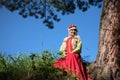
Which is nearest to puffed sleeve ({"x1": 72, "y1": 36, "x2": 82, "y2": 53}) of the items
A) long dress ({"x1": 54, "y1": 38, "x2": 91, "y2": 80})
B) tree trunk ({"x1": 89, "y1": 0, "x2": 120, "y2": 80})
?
long dress ({"x1": 54, "y1": 38, "x2": 91, "y2": 80})

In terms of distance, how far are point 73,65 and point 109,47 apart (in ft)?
3.19

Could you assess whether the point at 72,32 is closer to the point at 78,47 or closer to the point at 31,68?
the point at 78,47

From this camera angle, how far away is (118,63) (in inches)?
392

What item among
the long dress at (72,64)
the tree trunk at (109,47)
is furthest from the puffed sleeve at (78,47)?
the tree trunk at (109,47)

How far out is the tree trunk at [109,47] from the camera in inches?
385

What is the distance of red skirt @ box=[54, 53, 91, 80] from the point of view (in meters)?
9.79

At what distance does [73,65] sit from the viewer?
32.6ft

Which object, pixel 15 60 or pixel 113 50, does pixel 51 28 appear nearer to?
pixel 15 60

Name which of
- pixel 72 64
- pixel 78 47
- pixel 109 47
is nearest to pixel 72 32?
pixel 78 47

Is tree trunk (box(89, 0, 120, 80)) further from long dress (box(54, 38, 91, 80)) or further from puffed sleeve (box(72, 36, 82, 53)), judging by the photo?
puffed sleeve (box(72, 36, 82, 53))

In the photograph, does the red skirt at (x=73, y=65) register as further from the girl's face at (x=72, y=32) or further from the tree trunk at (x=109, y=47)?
the girl's face at (x=72, y=32)

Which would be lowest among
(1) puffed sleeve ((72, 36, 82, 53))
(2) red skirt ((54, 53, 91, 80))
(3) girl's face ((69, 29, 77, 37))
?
(2) red skirt ((54, 53, 91, 80))

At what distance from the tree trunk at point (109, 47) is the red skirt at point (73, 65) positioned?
9.2 inches

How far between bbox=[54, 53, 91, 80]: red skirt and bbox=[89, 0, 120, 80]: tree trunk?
0.77 feet
